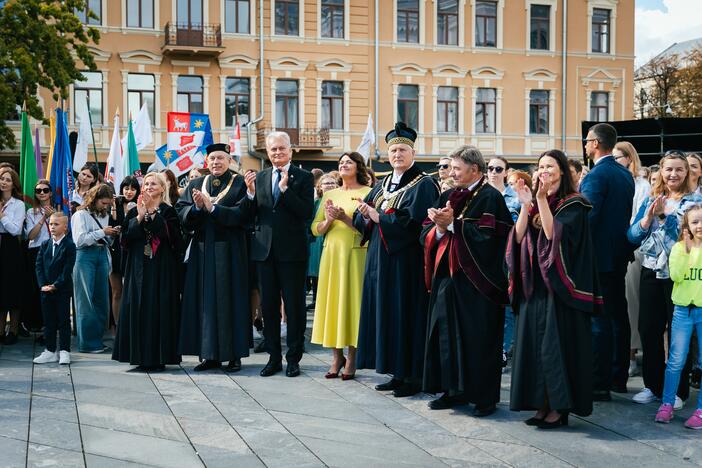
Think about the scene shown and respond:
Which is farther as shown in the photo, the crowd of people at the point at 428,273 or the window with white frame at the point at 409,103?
the window with white frame at the point at 409,103

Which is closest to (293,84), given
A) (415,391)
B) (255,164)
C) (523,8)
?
(255,164)

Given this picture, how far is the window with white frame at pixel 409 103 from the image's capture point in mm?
33000

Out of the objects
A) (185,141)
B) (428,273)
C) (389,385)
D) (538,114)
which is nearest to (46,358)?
(389,385)

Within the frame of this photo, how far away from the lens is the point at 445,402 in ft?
21.1

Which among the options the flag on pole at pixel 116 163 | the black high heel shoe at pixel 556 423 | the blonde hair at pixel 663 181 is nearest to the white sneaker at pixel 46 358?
the flag on pole at pixel 116 163

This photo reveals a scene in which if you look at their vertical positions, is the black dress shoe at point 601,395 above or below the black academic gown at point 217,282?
below

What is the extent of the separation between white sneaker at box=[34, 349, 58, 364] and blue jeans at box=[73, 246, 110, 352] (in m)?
0.71

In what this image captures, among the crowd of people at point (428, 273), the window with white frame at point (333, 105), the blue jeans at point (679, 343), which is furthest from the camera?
the window with white frame at point (333, 105)

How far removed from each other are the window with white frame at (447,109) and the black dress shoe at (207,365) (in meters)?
26.4

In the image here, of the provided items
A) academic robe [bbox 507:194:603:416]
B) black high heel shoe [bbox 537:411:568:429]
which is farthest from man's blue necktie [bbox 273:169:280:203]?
black high heel shoe [bbox 537:411:568:429]

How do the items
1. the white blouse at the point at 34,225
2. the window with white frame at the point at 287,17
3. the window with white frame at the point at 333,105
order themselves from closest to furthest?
the white blouse at the point at 34,225 < the window with white frame at the point at 287,17 < the window with white frame at the point at 333,105

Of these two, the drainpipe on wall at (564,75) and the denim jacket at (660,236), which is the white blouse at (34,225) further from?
the drainpipe on wall at (564,75)

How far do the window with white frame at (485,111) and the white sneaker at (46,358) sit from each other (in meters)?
27.2

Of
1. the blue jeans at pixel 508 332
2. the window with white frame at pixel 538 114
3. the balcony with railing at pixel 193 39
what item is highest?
the balcony with railing at pixel 193 39
